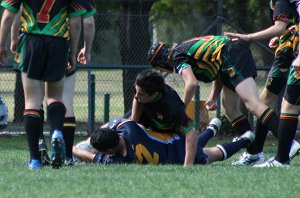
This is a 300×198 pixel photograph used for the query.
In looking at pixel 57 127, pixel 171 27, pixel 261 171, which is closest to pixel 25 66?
pixel 57 127

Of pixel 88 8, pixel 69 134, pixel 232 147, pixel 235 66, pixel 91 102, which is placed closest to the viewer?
pixel 88 8

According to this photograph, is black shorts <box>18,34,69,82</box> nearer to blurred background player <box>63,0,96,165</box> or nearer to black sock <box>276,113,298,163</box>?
blurred background player <box>63,0,96,165</box>

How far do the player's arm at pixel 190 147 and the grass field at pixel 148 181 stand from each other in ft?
0.43

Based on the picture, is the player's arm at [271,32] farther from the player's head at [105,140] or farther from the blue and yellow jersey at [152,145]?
the player's head at [105,140]

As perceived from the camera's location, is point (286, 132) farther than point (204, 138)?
No

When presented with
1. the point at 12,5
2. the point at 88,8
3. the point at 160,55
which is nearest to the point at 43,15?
the point at 12,5

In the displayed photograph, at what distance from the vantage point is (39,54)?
8.45 m

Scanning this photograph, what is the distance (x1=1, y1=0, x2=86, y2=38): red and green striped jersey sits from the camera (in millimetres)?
8469

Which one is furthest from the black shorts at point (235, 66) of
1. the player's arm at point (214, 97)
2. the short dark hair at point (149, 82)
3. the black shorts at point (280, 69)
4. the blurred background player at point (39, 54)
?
the blurred background player at point (39, 54)

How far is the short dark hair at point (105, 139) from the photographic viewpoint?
9.06m

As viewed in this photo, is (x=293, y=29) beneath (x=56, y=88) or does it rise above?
above

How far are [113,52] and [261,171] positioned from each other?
10.8 meters

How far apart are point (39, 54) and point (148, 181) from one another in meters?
1.61

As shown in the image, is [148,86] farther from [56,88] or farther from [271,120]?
[271,120]
